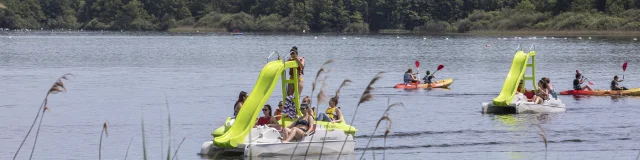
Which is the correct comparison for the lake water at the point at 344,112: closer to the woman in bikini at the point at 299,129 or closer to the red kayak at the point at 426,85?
the red kayak at the point at 426,85

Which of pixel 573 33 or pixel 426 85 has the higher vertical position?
pixel 426 85

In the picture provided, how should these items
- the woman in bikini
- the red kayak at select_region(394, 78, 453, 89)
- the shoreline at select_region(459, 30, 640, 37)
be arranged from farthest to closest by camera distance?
the shoreline at select_region(459, 30, 640, 37)
the red kayak at select_region(394, 78, 453, 89)
the woman in bikini

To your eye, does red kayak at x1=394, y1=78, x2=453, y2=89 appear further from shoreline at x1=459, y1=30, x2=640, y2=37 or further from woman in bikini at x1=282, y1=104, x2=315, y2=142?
shoreline at x1=459, y1=30, x2=640, y2=37

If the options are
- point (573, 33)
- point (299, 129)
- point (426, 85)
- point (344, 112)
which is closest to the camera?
point (299, 129)

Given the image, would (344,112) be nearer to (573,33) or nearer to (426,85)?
(426,85)

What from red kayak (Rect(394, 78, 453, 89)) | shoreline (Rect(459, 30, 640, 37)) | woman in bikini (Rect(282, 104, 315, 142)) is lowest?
shoreline (Rect(459, 30, 640, 37))

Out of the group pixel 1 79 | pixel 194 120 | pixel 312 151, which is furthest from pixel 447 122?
pixel 1 79

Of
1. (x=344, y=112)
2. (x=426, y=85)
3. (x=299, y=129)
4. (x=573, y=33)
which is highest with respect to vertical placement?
(x=299, y=129)

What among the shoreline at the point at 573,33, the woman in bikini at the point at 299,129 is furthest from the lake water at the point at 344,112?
the shoreline at the point at 573,33

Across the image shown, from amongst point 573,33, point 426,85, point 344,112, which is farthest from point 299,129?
point 573,33

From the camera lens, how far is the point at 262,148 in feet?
74.2

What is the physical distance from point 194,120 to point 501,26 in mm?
134787

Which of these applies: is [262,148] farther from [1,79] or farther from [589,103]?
[1,79]

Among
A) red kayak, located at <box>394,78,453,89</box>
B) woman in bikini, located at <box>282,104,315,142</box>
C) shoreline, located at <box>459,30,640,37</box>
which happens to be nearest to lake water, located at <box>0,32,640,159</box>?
red kayak, located at <box>394,78,453,89</box>
